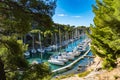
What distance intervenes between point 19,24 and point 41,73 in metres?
2.02

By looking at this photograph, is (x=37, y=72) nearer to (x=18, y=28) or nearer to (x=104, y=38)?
(x=18, y=28)

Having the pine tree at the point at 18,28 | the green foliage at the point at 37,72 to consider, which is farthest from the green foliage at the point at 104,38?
the pine tree at the point at 18,28

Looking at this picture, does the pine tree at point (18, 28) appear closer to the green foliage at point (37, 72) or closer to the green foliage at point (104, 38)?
the green foliage at point (37, 72)

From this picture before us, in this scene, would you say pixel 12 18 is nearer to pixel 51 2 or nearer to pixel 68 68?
pixel 51 2

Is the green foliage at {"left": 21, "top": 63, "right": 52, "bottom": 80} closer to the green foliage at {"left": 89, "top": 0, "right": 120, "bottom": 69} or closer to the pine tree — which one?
the pine tree

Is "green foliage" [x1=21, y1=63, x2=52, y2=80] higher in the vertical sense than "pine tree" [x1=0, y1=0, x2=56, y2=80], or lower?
lower

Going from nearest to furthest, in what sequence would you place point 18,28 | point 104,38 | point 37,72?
point 18,28, point 37,72, point 104,38

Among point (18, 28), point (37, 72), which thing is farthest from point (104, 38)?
point (18, 28)

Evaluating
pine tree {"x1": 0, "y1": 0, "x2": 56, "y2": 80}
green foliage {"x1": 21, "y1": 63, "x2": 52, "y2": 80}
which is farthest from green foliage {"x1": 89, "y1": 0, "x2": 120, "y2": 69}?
pine tree {"x1": 0, "y1": 0, "x2": 56, "y2": 80}

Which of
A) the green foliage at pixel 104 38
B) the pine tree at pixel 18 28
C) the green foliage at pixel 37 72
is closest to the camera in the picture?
the pine tree at pixel 18 28

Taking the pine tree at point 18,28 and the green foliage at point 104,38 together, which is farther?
the green foliage at point 104,38

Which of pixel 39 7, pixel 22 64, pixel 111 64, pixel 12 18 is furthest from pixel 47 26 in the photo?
Result: pixel 111 64

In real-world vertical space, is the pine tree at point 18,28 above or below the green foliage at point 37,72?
above

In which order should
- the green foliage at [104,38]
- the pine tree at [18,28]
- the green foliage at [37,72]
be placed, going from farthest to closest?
the green foliage at [104,38]
the green foliage at [37,72]
the pine tree at [18,28]
